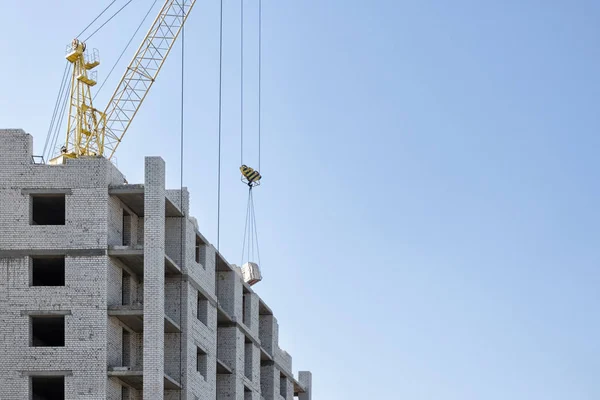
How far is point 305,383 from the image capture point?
161375 mm

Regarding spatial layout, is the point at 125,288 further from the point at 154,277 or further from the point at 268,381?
the point at 268,381

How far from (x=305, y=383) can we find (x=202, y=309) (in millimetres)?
39408

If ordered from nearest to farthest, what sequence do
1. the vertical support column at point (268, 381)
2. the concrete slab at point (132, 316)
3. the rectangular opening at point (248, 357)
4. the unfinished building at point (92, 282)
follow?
the unfinished building at point (92, 282) < the concrete slab at point (132, 316) < the rectangular opening at point (248, 357) < the vertical support column at point (268, 381)

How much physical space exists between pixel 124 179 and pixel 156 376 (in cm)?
1485

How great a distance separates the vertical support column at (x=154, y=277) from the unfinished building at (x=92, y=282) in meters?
0.06

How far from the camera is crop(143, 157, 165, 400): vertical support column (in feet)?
365

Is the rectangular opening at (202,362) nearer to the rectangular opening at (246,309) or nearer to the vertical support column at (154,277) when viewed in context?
the vertical support column at (154,277)

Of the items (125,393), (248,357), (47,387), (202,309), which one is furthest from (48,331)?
(248,357)

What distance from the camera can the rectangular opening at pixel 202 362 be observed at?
12231 centimetres

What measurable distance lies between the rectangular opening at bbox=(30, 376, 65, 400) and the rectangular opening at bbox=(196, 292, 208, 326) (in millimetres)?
12983

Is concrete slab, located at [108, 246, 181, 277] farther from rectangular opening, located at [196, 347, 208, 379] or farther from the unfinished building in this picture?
rectangular opening, located at [196, 347, 208, 379]

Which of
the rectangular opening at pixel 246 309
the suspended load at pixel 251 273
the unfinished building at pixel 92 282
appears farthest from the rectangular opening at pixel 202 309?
the suspended load at pixel 251 273

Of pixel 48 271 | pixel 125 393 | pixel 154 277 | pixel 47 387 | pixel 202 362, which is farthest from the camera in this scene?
pixel 202 362

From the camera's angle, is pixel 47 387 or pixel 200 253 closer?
pixel 47 387
